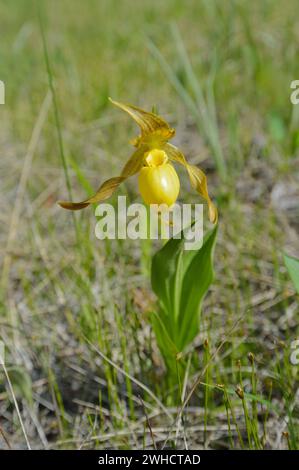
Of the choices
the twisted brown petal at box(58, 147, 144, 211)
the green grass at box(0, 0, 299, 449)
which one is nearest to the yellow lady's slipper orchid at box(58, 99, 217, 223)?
the twisted brown petal at box(58, 147, 144, 211)

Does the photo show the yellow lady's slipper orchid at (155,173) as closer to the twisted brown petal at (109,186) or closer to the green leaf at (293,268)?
the twisted brown petal at (109,186)

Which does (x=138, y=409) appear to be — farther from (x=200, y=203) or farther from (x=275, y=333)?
(x=200, y=203)

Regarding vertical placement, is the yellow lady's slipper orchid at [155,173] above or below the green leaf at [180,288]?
above

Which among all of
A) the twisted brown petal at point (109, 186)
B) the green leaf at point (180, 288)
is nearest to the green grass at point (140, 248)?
the green leaf at point (180, 288)

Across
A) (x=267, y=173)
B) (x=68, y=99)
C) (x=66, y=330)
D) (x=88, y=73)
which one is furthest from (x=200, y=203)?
(x=88, y=73)

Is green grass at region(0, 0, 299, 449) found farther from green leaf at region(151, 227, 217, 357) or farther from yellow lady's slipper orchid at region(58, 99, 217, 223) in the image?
yellow lady's slipper orchid at region(58, 99, 217, 223)

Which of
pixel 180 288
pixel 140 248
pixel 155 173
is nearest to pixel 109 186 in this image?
pixel 155 173
